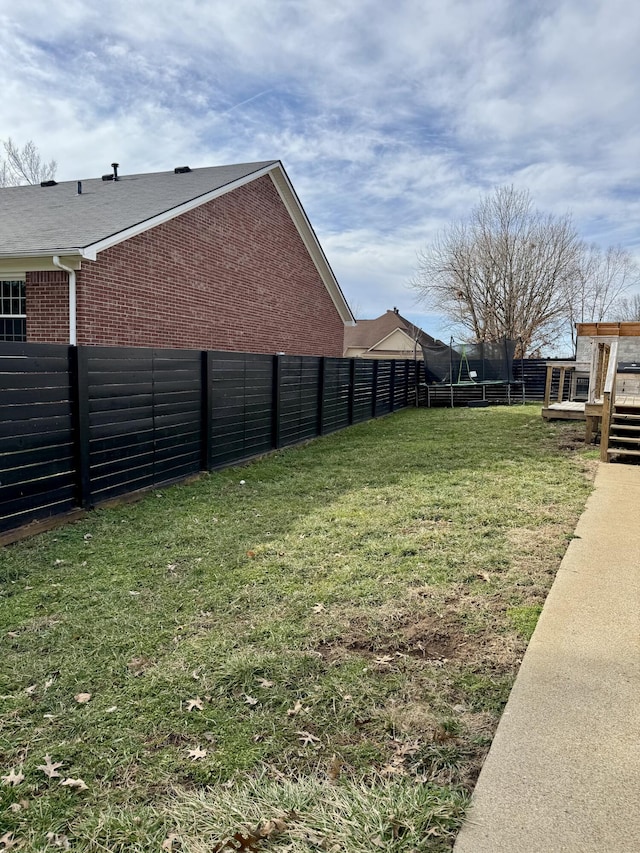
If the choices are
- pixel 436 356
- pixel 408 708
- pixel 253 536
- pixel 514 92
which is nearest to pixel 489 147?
pixel 436 356

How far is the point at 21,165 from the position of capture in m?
28.5

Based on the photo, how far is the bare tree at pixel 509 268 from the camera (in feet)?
82.4

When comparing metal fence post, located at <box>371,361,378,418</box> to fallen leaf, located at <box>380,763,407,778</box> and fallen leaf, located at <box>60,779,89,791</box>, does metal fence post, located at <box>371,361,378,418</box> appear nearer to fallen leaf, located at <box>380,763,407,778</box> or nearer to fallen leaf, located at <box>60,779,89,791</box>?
fallen leaf, located at <box>380,763,407,778</box>

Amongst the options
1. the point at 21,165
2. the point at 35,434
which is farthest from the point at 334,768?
the point at 21,165

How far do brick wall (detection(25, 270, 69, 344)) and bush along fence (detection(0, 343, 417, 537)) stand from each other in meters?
3.46

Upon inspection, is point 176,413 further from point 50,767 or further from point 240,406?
point 50,767

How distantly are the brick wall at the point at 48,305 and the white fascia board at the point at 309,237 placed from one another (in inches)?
262

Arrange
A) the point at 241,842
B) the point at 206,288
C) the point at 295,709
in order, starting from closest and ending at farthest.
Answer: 1. the point at 241,842
2. the point at 295,709
3. the point at 206,288

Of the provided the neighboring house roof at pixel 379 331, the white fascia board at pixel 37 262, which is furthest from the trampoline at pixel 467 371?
the neighboring house roof at pixel 379 331

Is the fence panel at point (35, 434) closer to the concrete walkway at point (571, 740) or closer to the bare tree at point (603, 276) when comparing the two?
the concrete walkway at point (571, 740)

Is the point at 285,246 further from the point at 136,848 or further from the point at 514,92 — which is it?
the point at 136,848

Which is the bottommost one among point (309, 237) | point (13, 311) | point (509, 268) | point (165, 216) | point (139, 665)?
point (139, 665)

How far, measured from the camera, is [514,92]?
10984 mm

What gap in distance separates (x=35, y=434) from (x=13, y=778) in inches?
124
